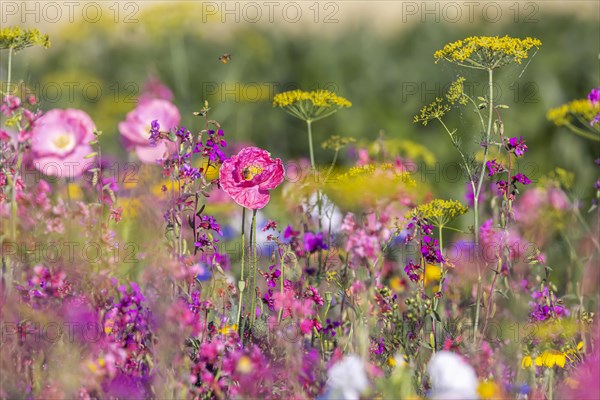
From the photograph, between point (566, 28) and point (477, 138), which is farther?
point (566, 28)

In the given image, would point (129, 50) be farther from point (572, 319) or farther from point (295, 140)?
point (572, 319)

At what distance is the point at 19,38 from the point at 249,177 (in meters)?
0.70

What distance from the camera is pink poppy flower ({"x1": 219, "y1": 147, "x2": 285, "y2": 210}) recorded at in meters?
2.48

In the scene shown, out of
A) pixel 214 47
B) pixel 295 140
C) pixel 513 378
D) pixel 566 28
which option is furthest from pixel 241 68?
pixel 513 378

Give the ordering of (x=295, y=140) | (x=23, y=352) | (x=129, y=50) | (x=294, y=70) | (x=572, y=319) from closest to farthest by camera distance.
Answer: (x=23, y=352) < (x=572, y=319) < (x=295, y=140) < (x=294, y=70) < (x=129, y=50)

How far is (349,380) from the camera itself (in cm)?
183

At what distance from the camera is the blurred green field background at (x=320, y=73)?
20.3 ft

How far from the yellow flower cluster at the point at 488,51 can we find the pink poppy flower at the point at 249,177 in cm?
50

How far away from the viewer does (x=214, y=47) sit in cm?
910

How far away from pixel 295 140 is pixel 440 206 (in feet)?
15.5

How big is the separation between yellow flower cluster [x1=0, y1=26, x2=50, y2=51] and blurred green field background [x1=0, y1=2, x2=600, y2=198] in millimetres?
2977

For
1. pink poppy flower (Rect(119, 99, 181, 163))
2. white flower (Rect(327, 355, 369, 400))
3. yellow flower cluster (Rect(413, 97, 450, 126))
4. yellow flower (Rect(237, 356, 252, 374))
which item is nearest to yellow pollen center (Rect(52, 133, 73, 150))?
pink poppy flower (Rect(119, 99, 181, 163))

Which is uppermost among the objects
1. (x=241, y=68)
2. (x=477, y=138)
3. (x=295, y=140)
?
(x=477, y=138)

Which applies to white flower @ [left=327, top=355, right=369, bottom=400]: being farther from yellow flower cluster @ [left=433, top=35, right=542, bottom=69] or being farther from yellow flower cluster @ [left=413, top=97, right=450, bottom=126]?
yellow flower cluster @ [left=433, top=35, right=542, bottom=69]
